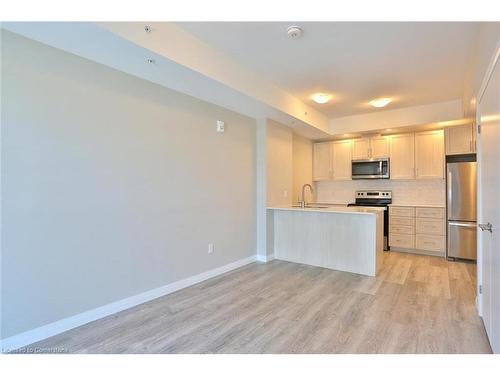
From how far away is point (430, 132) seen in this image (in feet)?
16.2

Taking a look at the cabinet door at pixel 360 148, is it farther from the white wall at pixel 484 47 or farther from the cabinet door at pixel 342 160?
the white wall at pixel 484 47

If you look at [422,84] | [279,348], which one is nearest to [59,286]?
[279,348]

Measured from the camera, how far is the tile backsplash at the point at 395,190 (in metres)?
5.15

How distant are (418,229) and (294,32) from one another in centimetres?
423

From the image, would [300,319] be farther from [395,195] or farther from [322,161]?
[322,161]

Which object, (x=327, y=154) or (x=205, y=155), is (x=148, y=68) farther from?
(x=327, y=154)

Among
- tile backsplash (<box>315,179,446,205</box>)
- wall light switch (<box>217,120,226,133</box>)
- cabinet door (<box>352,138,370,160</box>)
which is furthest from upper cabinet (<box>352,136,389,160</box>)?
wall light switch (<box>217,120,226,133</box>)

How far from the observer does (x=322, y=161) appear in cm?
614

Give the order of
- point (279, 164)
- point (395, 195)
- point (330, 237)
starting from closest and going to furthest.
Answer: point (330, 237) → point (279, 164) → point (395, 195)

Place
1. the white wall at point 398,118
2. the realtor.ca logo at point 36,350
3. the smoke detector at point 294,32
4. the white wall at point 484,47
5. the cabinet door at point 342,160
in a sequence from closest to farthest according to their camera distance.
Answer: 1. the white wall at point 484,47
2. the realtor.ca logo at point 36,350
3. the smoke detector at point 294,32
4. the white wall at point 398,118
5. the cabinet door at point 342,160

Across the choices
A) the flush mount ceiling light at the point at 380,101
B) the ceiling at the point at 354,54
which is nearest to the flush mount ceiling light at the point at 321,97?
the ceiling at the point at 354,54

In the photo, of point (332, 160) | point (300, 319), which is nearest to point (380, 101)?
point (332, 160)

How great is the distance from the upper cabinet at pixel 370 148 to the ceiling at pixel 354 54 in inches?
56.3

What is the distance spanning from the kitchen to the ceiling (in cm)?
113
